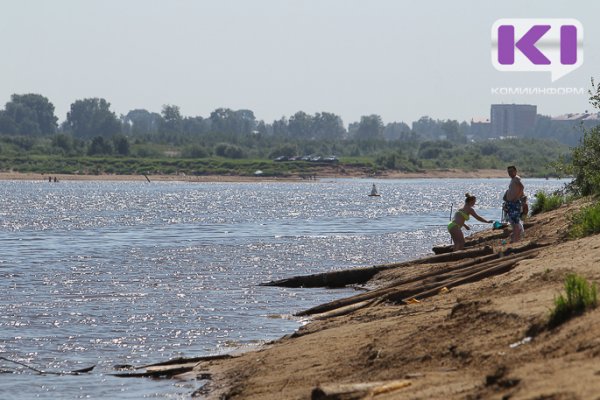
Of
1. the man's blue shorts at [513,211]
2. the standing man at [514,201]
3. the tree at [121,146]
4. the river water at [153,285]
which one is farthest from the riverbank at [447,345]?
the tree at [121,146]

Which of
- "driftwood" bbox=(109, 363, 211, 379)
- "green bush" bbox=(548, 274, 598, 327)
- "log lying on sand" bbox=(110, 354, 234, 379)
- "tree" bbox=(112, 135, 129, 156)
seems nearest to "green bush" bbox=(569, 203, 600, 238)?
"log lying on sand" bbox=(110, 354, 234, 379)

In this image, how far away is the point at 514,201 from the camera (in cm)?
2320

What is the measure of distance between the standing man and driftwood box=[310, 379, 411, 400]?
12836 mm

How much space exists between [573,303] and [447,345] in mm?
1434

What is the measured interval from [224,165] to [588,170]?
153366 mm

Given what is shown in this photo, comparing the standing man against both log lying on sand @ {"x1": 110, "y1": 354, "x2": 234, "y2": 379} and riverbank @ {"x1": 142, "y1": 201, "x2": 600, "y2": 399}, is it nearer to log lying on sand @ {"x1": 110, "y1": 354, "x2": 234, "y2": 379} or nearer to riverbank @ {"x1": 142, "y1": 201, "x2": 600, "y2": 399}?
riverbank @ {"x1": 142, "y1": 201, "x2": 600, "y2": 399}

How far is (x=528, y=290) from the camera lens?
13711 mm

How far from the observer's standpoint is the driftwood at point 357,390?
10.2 metres

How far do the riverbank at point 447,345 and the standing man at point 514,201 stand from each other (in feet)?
10.3

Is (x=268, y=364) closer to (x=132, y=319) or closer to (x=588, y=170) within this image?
(x=132, y=319)

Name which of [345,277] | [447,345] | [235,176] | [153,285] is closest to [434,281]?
[345,277]

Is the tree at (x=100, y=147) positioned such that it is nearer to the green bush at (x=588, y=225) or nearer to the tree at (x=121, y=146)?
the tree at (x=121, y=146)

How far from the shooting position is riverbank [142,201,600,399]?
9.73m

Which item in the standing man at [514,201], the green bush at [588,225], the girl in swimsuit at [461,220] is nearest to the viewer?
the green bush at [588,225]
